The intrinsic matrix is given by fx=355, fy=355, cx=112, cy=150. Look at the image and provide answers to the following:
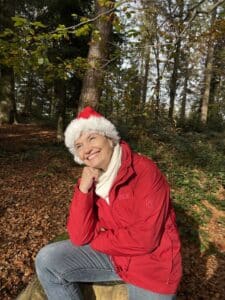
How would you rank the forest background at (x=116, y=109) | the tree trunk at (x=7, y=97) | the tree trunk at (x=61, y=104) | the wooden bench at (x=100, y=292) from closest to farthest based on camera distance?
the wooden bench at (x=100, y=292)
the forest background at (x=116, y=109)
the tree trunk at (x=61, y=104)
the tree trunk at (x=7, y=97)

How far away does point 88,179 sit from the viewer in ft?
8.70

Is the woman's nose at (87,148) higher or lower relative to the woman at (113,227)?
higher

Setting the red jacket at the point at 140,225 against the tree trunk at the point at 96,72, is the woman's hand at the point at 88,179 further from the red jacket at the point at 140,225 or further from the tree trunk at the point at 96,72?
the tree trunk at the point at 96,72

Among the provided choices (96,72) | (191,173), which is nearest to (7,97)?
(191,173)

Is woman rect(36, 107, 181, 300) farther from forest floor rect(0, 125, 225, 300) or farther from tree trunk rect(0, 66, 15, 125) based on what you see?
tree trunk rect(0, 66, 15, 125)

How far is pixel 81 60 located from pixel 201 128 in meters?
12.4

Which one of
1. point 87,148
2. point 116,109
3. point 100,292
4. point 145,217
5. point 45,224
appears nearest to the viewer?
point 145,217

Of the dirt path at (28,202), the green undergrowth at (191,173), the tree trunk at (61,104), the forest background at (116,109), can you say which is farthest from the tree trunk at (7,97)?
the green undergrowth at (191,173)

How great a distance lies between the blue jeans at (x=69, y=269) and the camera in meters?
2.74

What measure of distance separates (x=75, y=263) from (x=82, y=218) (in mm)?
380

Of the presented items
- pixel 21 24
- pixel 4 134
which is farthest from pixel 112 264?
pixel 4 134

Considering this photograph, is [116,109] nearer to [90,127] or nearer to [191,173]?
[90,127]

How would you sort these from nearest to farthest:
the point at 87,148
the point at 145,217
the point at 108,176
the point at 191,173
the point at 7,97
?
the point at 145,217 → the point at 108,176 → the point at 87,148 → the point at 191,173 → the point at 7,97

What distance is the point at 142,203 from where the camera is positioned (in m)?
2.52
